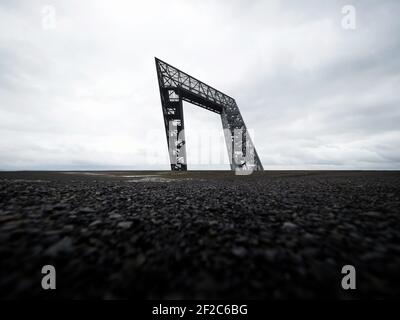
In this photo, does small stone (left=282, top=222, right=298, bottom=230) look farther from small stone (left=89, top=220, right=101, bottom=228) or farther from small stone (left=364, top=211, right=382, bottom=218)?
small stone (left=89, top=220, right=101, bottom=228)

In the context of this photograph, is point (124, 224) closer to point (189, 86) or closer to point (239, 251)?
point (239, 251)

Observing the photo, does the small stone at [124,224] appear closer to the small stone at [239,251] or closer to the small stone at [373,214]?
the small stone at [239,251]

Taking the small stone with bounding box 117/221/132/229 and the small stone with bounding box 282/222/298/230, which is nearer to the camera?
the small stone with bounding box 282/222/298/230

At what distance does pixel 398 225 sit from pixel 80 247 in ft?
17.5

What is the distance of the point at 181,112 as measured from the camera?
28266 millimetres

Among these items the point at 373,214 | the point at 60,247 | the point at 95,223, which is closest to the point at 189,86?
the point at 95,223

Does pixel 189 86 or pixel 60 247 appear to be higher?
pixel 189 86

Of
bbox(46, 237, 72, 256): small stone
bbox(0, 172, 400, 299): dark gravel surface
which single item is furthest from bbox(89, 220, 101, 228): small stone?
bbox(46, 237, 72, 256): small stone

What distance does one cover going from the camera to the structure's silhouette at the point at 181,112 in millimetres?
28328

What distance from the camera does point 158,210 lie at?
4.17 metres

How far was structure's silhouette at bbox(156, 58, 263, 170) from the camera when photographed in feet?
92.9
